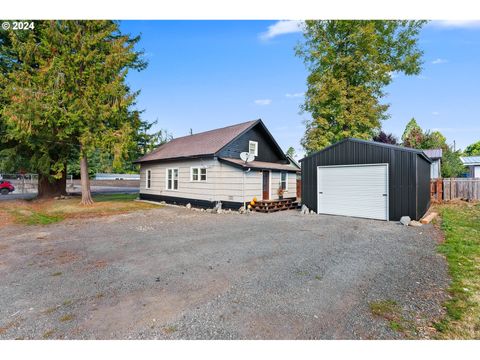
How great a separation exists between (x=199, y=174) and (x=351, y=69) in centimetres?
1537

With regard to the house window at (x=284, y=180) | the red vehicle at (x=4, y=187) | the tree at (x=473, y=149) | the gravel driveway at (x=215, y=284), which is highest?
the tree at (x=473, y=149)

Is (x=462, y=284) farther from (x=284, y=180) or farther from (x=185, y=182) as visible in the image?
(x=185, y=182)

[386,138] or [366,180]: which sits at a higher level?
[386,138]

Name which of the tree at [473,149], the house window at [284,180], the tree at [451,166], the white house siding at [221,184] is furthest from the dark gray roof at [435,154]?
the tree at [473,149]

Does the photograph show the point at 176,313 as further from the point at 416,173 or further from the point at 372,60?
the point at 372,60

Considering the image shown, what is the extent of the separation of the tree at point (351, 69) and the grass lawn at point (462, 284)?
13.3 m

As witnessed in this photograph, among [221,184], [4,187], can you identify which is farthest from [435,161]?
[4,187]

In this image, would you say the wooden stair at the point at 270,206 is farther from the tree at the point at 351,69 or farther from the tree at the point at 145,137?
the tree at the point at 145,137

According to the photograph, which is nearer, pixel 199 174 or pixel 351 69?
pixel 199 174

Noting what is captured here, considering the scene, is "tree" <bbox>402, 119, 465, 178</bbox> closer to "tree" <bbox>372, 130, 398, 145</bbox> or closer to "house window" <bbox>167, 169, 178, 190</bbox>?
"tree" <bbox>372, 130, 398, 145</bbox>

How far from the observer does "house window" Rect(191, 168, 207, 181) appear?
45.5 ft

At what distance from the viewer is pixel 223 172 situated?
13102 millimetres

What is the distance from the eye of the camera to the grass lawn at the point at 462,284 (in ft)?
8.82

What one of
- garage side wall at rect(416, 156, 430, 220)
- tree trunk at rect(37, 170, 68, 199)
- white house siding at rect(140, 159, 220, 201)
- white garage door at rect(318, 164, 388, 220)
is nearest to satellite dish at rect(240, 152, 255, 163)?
white house siding at rect(140, 159, 220, 201)
